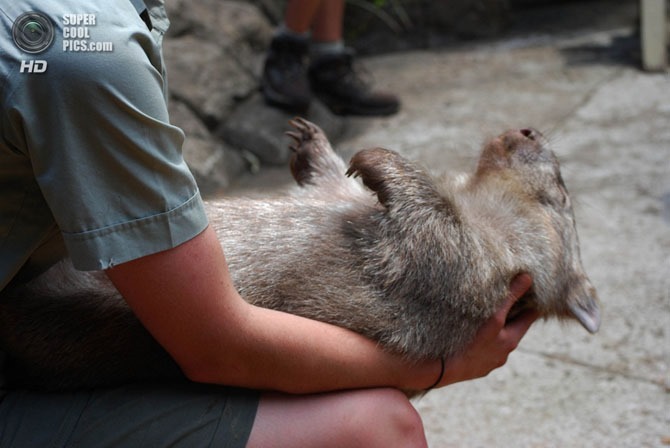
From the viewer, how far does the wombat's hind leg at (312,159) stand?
286 cm

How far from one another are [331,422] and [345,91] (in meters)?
4.72

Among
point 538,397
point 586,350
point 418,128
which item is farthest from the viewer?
point 418,128

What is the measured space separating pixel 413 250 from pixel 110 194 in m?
1.00

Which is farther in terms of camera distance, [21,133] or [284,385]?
[284,385]

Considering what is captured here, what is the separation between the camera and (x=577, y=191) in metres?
4.91

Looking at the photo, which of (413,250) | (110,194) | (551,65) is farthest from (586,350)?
(551,65)

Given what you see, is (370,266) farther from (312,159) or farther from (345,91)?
(345,91)

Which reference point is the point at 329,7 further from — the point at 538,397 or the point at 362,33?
the point at 538,397

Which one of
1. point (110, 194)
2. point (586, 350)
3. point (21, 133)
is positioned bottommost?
point (586, 350)

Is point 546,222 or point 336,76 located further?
point 336,76

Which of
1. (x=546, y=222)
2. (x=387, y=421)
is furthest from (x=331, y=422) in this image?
(x=546, y=222)

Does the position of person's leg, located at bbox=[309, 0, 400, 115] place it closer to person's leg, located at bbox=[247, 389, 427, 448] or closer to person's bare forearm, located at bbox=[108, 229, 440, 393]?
person's bare forearm, located at bbox=[108, 229, 440, 393]

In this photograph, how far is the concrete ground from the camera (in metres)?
3.12

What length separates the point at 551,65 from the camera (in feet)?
23.9
